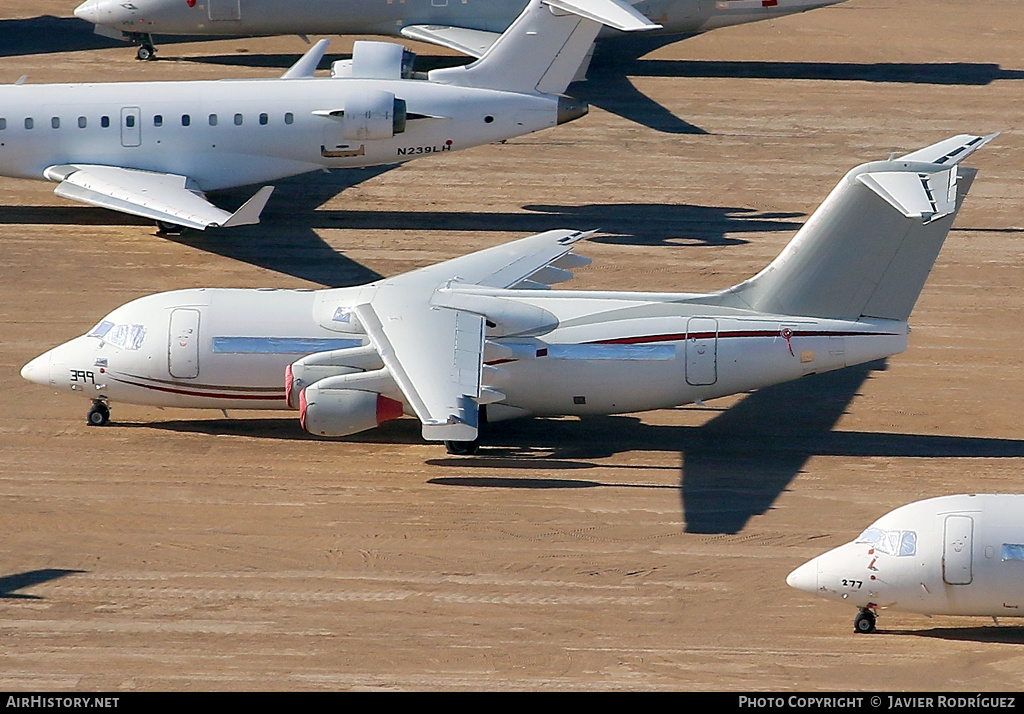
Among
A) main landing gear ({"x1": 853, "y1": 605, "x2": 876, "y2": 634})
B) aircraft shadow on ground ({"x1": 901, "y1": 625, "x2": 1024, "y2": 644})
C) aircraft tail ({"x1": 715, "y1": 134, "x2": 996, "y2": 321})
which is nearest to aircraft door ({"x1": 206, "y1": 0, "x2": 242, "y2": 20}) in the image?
aircraft tail ({"x1": 715, "y1": 134, "x2": 996, "y2": 321})

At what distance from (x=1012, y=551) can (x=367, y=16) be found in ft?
121

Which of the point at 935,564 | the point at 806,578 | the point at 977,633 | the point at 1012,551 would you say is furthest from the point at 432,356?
the point at 1012,551

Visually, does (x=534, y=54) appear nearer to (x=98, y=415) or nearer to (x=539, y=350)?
(x=539, y=350)

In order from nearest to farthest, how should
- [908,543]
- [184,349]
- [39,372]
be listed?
[908,543] < [184,349] < [39,372]

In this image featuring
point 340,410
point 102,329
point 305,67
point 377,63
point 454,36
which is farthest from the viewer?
point 454,36

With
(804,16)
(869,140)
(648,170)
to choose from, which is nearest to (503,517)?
(648,170)

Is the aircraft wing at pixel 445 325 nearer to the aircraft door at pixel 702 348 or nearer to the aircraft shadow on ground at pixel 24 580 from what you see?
the aircraft door at pixel 702 348

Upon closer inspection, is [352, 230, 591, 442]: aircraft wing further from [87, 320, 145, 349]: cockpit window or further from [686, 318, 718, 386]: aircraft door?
[87, 320, 145, 349]: cockpit window

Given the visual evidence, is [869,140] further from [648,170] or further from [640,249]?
[640,249]

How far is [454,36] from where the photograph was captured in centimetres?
5466

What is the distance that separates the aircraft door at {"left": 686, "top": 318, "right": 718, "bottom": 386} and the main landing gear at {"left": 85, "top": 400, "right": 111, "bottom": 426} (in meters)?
11.3

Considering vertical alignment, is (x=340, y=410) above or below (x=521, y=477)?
above

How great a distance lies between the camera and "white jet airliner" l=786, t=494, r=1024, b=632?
79.3 feet

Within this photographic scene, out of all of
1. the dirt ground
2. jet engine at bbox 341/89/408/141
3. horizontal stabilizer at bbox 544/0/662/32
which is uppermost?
horizontal stabilizer at bbox 544/0/662/32
